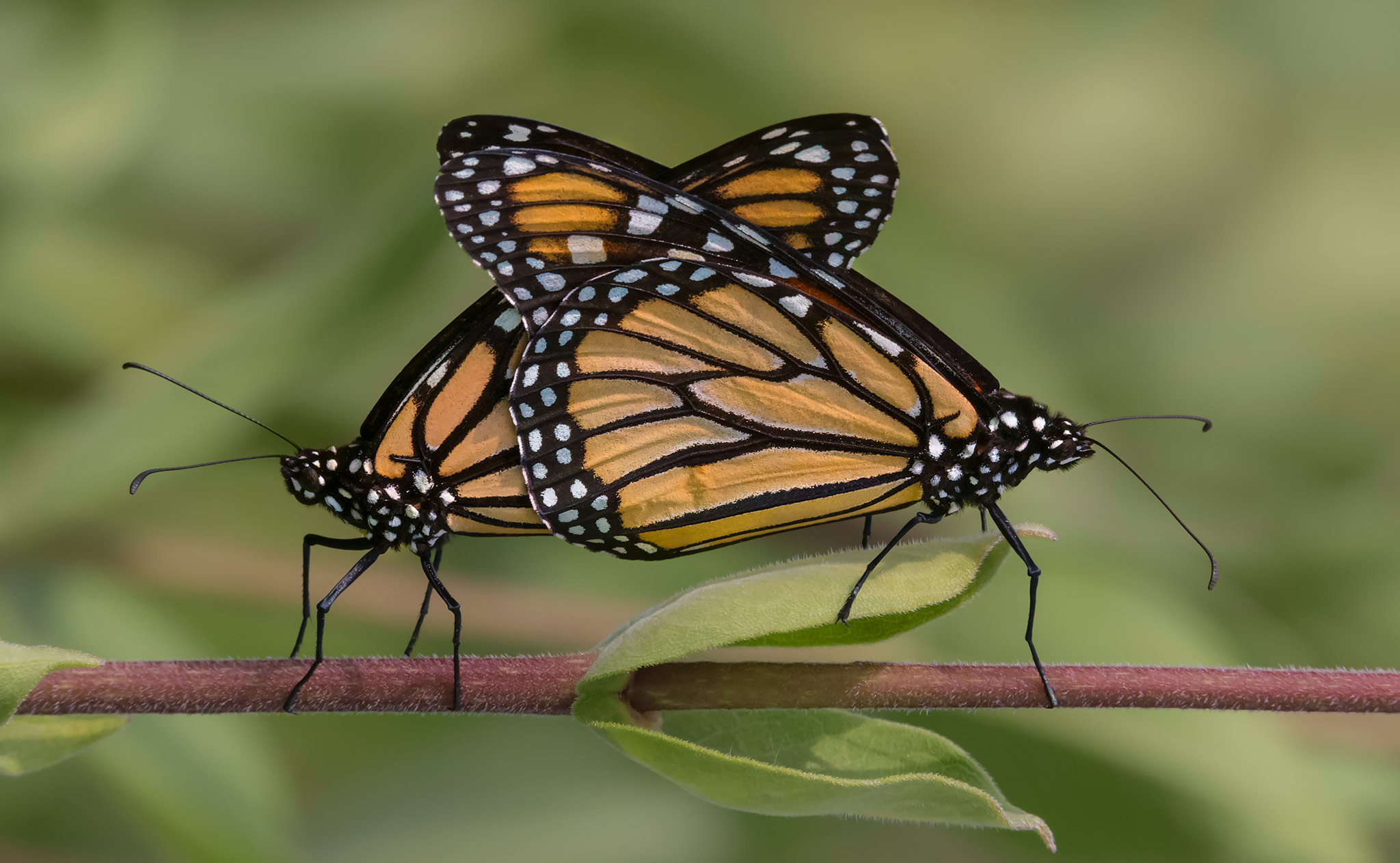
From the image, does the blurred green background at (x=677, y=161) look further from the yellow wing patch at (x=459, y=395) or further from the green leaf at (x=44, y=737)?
the green leaf at (x=44, y=737)

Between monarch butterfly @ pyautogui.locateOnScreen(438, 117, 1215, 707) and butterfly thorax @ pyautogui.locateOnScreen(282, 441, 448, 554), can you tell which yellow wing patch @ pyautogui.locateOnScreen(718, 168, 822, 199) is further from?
butterfly thorax @ pyautogui.locateOnScreen(282, 441, 448, 554)

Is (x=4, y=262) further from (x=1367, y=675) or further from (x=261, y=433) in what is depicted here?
(x=1367, y=675)

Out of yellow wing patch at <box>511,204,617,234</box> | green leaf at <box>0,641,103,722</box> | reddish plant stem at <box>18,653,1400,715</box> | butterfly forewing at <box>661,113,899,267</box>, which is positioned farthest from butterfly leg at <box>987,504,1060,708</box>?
green leaf at <box>0,641,103,722</box>

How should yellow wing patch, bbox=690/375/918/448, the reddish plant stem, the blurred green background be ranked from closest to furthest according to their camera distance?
the reddish plant stem, yellow wing patch, bbox=690/375/918/448, the blurred green background

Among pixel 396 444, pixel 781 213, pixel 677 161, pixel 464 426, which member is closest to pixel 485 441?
pixel 464 426

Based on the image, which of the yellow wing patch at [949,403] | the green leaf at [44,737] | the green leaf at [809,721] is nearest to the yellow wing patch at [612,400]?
the yellow wing patch at [949,403]

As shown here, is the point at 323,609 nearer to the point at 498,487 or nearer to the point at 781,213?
the point at 498,487
